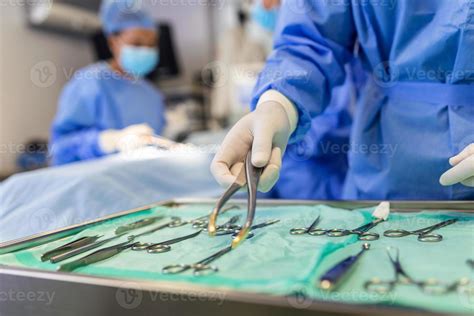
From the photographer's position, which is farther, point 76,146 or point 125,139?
point 76,146

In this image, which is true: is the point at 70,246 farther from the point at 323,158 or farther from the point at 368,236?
the point at 323,158

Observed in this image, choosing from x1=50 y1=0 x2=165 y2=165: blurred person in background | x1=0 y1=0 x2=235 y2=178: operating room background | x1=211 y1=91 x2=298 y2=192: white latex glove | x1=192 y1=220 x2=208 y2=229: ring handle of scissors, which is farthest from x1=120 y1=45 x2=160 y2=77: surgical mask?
x1=192 y1=220 x2=208 y2=229: ring handle of scissors

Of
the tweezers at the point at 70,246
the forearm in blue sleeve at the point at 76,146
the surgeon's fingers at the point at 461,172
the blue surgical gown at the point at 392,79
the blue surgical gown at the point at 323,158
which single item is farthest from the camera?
the forearm in blue sleeve at the point at 76,146

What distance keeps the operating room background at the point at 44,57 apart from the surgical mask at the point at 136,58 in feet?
3.41

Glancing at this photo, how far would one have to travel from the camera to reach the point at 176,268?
1.76ft

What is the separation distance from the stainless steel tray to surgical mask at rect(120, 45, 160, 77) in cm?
194

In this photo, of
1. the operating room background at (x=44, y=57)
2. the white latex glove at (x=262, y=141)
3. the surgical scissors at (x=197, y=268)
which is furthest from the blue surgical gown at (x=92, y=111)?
the surgical scissors at (x=197, y=268)

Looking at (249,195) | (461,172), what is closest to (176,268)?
(249,195)

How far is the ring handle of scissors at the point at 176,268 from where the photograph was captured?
53 centimetres

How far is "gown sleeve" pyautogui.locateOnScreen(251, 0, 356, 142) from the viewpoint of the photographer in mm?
886

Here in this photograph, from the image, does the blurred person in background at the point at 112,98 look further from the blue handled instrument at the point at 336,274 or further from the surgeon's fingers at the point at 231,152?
the blue handled instrument at the point at 336,274

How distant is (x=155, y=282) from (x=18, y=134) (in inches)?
114

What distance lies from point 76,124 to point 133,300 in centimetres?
186

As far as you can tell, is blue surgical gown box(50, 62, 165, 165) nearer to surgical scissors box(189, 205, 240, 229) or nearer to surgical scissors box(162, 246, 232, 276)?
surgical scissors box(189, 205, 240, 229)
